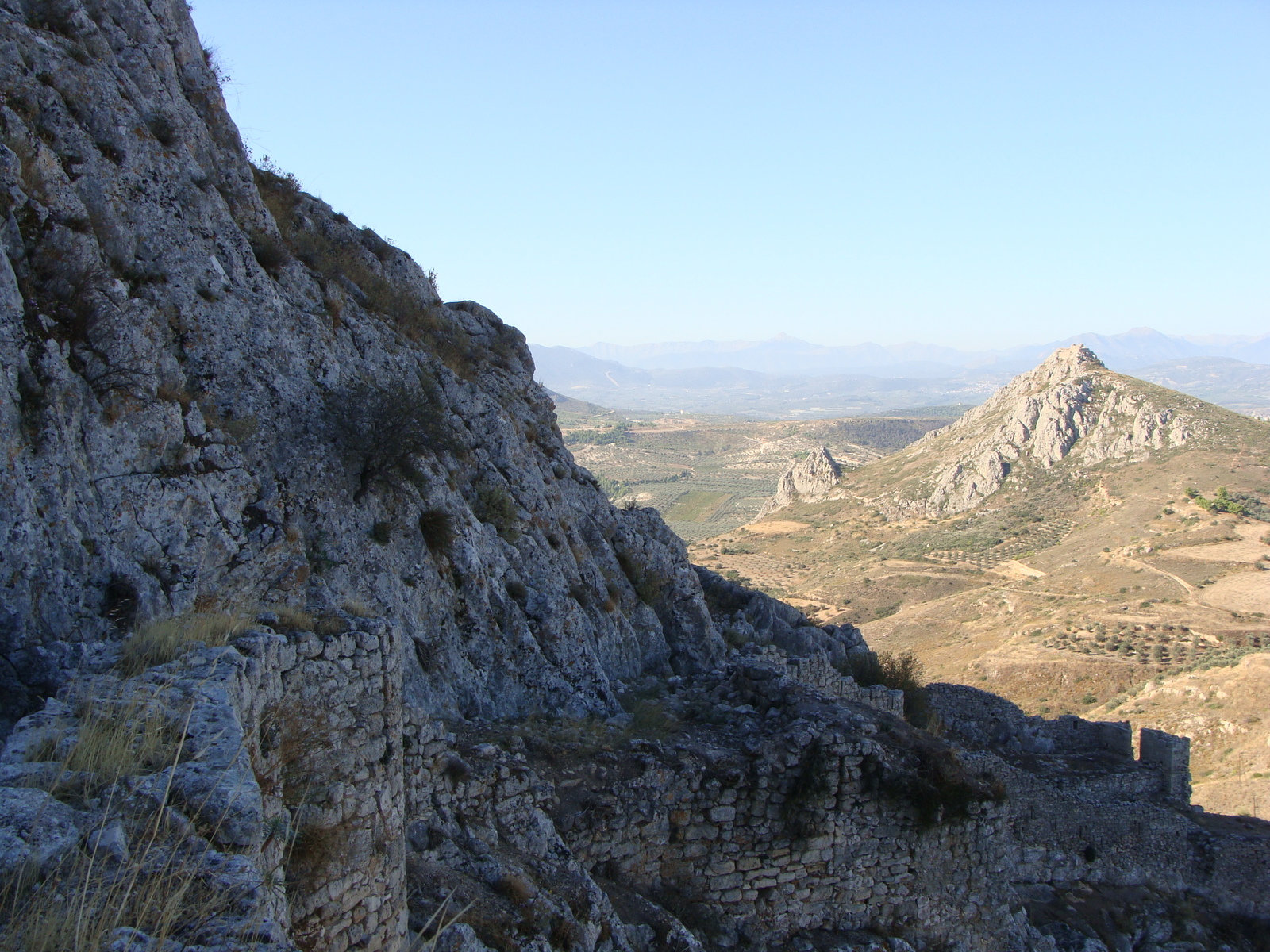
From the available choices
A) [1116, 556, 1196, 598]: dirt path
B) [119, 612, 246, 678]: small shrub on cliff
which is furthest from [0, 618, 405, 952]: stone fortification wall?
[1116, 556, 1196, 598]: dirt path

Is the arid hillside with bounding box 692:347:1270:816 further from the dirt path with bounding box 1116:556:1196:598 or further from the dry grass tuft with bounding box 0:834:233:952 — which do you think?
the dry grass tuft with bounding box 0:834:233:952

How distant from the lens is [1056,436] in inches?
3031

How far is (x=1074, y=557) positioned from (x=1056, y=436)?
944 inches

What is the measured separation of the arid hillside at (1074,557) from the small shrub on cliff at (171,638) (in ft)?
96.9

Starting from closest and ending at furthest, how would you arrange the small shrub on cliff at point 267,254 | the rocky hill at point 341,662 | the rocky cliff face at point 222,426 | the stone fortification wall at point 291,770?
the stone fortification wall at point 291,770 → the rocky hill at point 341,662 → the rocky cliff face at point 222,426 → the small shrub on cliff at point 267,254

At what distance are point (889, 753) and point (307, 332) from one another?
30.6 ft

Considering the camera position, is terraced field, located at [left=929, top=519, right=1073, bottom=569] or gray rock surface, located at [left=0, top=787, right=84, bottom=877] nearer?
gray rock surface, located at [left=0, top=787, right=84, bottom=877]

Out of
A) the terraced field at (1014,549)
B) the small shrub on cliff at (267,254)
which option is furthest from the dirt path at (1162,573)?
the small shrub on cliff at (267,254)

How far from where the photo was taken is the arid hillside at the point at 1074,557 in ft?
111

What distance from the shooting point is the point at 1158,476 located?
6750cm

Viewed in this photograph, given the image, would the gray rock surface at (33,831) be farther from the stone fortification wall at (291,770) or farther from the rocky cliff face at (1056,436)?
the rocky cliff face at (1056,436)

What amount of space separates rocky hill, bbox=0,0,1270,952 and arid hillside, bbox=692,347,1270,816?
68.4 ft

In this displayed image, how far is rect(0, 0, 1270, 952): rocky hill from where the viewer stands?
4145 mm

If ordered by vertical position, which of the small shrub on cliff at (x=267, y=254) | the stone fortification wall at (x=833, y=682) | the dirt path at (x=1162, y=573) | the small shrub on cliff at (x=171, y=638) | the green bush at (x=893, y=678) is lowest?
the dirt path at (x=1162, y=573)
